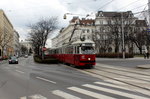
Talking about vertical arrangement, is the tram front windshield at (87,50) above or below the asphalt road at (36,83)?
above

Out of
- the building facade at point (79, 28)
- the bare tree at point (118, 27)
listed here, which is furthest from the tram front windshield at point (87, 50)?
the bare tree at point (118, 27)

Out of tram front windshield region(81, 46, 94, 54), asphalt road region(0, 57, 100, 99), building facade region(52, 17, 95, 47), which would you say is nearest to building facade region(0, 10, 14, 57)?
building facade region(52, 17, 95, 47)

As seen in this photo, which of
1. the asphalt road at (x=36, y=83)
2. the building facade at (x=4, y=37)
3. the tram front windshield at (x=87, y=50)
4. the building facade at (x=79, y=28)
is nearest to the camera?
the asphalt road at (x=36, y=83)

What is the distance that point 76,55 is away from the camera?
22.0 meters

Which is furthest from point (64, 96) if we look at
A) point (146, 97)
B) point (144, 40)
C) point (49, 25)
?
point (144, 40)

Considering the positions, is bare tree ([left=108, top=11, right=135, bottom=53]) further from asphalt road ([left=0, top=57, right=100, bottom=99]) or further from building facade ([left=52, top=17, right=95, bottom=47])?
asphalt road ([left=0, top=57, right=100, bottom=99])

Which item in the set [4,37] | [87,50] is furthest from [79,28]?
[4,37]

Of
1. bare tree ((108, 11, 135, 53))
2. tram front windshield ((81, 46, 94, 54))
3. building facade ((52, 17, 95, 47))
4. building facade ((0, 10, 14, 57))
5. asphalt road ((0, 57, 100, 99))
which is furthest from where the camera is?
building facade ((0, 10, 14, 57))

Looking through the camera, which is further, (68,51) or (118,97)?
(68,51)

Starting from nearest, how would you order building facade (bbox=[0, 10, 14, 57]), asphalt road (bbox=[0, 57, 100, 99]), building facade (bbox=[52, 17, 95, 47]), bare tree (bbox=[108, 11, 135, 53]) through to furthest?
asphalt road (bbox=[0, 57, 100, 99])
building facade (bbox=[52, 17, 95, 47])
bare tree (bbox=[108, 11, 135, 53])
building facade (bbox=[0, 10, 14, 57])

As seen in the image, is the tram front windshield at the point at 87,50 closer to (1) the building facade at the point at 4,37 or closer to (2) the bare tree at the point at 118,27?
(2) the bare tree at the point at 118,27

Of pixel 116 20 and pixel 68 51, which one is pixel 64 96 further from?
pixel 116 20

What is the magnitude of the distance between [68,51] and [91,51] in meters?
5.14

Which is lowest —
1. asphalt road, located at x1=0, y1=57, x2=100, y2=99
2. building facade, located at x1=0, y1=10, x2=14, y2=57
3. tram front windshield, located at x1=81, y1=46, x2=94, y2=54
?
asphalt road, located at x1=0, y1=57, x2=100, y2=99
